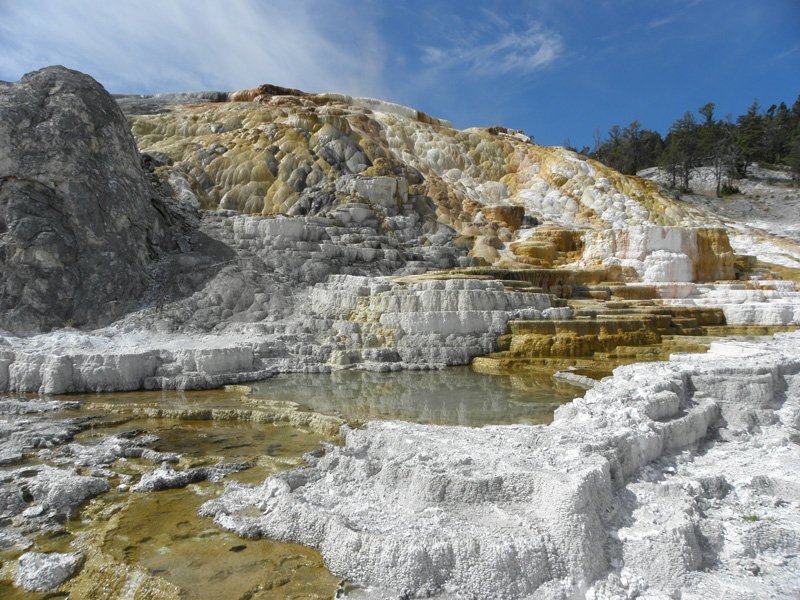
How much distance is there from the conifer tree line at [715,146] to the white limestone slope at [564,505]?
31.9 m

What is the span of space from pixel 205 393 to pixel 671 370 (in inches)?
258

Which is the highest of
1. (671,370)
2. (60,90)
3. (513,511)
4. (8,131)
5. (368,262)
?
(60,90)

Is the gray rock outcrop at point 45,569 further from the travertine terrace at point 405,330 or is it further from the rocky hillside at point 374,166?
the rocky hillside at point 374,166

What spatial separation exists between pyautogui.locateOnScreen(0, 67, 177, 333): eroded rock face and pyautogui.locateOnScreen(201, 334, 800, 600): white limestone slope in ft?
28.4

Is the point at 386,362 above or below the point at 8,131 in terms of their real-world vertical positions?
below

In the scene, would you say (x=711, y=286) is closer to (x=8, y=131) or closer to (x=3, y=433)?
(x=3, y=433)

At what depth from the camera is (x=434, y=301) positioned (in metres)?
10.9

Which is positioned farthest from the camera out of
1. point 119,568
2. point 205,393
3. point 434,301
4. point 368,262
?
point 368,262

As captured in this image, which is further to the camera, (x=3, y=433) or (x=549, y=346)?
(x=549, y=346)

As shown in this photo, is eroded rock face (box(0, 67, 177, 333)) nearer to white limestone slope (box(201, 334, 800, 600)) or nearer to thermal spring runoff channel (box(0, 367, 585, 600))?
thermal spring runoff channel (box(0, 367, 585, 600))

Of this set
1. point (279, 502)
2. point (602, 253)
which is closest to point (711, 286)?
point (602, 253)

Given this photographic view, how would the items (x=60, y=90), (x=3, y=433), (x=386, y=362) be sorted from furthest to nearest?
(x=60, y=90) → (x=386, y=362) → (x=3, y=433)

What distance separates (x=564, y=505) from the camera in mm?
3150

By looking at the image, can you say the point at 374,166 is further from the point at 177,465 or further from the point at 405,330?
the point at 177,465
